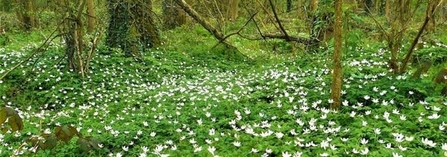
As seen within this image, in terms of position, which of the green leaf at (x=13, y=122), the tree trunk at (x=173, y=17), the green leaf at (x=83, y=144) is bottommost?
the green leaf at (x=83, y=144)

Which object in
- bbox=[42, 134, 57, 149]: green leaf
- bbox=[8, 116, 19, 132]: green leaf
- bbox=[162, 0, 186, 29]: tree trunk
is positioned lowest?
bbox=[42, 134, 57, 149]: green leaf

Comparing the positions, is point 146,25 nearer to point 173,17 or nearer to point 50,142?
point 173,17

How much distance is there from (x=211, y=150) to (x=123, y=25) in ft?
26.4

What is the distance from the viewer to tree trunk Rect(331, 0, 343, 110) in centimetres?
485

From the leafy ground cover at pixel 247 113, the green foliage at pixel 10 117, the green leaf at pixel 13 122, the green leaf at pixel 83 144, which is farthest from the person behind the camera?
the leafy ground cover at pixel 247 113

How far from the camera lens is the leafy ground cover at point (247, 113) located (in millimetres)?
4309

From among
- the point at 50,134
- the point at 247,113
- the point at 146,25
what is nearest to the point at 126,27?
the point at 146,25

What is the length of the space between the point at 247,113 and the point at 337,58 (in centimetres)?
147

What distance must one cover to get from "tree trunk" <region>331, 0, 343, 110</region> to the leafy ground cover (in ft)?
0.56

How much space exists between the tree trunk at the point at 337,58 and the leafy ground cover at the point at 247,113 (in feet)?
0.56

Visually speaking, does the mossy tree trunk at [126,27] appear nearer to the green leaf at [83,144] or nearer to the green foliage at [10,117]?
the green leaf at [83,144]

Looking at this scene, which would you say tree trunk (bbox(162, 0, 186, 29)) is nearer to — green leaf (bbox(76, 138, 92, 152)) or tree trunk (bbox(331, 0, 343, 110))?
tree trunk (bbox(331, 0, 343, 110))

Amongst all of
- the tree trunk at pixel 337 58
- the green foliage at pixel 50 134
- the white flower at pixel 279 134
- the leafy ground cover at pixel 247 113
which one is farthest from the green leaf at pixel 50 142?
the tree trunk at pixel 337 58

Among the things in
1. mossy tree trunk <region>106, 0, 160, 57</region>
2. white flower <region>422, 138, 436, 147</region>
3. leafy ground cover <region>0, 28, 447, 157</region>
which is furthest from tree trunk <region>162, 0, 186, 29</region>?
white flower <region>422, 138, 436, 147</region>
